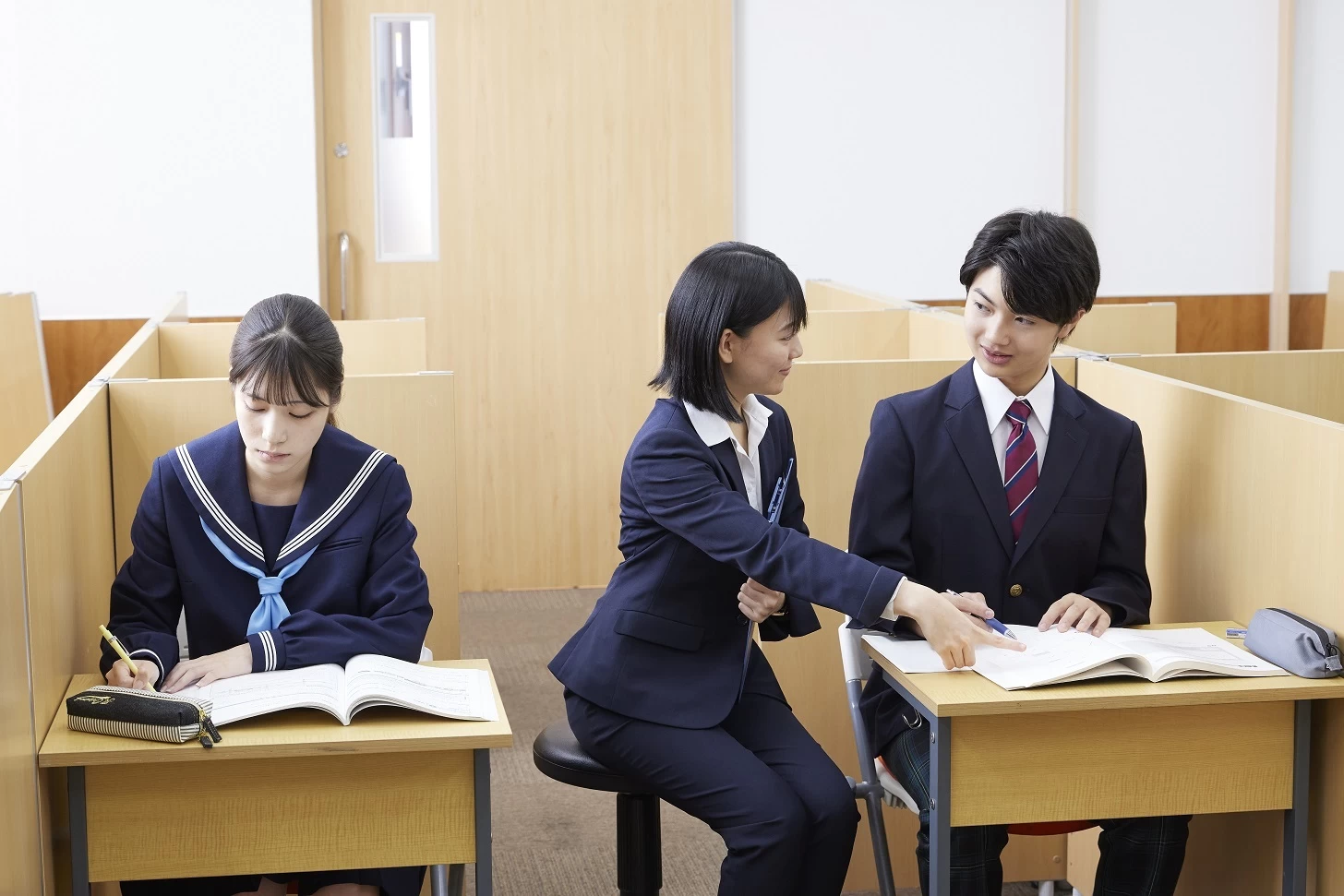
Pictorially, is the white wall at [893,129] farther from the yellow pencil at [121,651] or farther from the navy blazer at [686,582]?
the yellow pencil at [121,651]

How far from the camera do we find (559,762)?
1921 millimetres

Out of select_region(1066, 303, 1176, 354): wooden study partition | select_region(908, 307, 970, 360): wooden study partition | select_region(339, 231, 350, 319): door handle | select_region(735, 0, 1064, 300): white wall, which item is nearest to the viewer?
select_region(908, 307, 970, 360): wooden study partition

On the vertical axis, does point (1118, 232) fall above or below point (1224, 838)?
above

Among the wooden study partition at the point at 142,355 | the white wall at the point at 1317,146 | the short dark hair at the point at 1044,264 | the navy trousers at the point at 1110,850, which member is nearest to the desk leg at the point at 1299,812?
the navy trousers at the point at 1110,850

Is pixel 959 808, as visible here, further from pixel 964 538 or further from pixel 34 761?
pixel 34 761

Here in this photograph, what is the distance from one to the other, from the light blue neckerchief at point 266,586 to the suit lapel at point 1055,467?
3.37 feet

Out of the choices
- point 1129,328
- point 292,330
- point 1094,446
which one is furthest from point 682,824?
point 1129,328

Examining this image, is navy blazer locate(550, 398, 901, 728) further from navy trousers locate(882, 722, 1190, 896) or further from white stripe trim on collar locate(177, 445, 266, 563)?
white stripe trim on collar locate(177, 445, 266, 563)

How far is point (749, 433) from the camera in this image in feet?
6.61

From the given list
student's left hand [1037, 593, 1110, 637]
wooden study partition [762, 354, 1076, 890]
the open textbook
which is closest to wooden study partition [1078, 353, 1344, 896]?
the open textbook

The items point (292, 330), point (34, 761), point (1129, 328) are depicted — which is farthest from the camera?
point (1129, 328)

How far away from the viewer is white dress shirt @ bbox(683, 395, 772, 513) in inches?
75.7

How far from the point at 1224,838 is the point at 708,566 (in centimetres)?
93

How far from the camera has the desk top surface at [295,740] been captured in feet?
5.09
